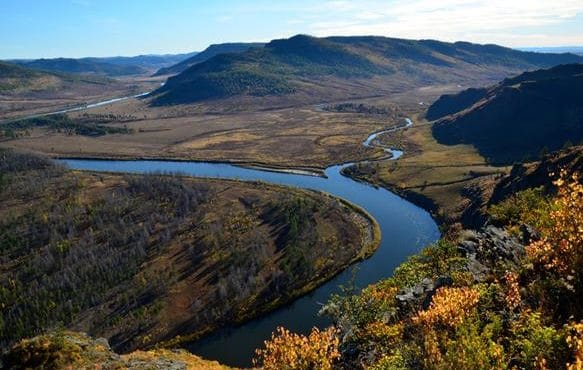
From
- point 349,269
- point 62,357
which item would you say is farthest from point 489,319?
point 349,269

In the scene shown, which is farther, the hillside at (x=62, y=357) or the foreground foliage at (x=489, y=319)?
the hillside at (x=62, y=357)

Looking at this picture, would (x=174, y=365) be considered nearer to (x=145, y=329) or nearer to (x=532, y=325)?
(x=532, y=325)

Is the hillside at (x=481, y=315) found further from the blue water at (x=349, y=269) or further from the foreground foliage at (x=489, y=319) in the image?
the blue water at (x=349, y=269)

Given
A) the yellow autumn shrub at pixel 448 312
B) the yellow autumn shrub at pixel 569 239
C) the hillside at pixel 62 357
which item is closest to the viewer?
the yellow autumn shrub at pixel 569 239

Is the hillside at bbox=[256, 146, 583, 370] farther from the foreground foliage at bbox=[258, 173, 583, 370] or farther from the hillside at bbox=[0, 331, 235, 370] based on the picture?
the hillside at bbox=[0, 331, 235, 370]

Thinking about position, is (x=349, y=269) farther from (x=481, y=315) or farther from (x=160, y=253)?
(x=481, y=315)

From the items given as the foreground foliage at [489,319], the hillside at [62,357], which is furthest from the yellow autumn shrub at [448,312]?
the hillside at [62,357]

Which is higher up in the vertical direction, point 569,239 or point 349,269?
point 569,239
